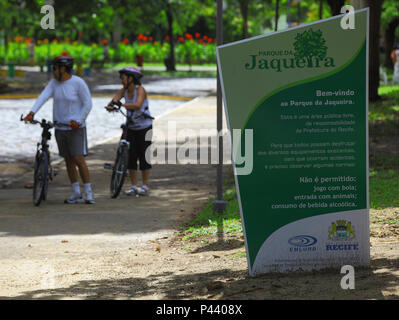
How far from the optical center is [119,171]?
11422mm

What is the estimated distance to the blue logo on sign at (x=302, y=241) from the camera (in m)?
6.27

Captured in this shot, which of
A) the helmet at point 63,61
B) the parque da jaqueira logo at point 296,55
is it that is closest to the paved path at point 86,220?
the helmet at point 63,61

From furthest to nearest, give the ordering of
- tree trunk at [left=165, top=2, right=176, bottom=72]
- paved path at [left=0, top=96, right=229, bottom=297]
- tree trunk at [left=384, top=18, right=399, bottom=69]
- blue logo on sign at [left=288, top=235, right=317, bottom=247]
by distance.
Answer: tree trunk at [left=384, top=18, right=399, bottom=69]
tree trunk at [left=165, top=2, right=176, bottom=72]
paved path at [left=0, top=96, right=229, bottom=297]
blue logo on sign at [left=288, top=235, right=317, bottom=247]

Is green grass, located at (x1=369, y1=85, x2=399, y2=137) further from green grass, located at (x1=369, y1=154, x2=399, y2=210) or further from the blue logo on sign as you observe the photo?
the blue logo on sign

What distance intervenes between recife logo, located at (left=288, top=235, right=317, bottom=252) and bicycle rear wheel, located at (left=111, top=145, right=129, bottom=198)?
17.7ft

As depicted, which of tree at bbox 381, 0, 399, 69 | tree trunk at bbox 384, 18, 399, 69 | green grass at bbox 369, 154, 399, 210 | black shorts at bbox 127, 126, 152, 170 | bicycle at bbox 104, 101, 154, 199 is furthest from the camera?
tree trunk at bbox 384, 18, 399, 69

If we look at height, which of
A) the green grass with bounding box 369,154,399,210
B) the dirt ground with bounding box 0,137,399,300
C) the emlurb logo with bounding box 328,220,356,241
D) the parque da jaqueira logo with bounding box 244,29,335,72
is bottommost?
the dirt ground with bounding box 0,137,399,300

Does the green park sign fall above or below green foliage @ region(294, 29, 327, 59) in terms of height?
below

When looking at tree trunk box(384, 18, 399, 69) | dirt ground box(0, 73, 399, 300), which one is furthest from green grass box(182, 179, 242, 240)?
tree trunk box(384, 18, 399, 69)

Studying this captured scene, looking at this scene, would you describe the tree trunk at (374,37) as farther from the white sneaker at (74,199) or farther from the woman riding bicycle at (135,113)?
the white sneaker at (74,199)

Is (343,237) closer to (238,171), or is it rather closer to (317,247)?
(317,247)

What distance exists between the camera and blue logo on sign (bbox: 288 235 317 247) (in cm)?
627

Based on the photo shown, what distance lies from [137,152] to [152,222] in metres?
2.09

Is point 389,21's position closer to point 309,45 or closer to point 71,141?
point 71,141
